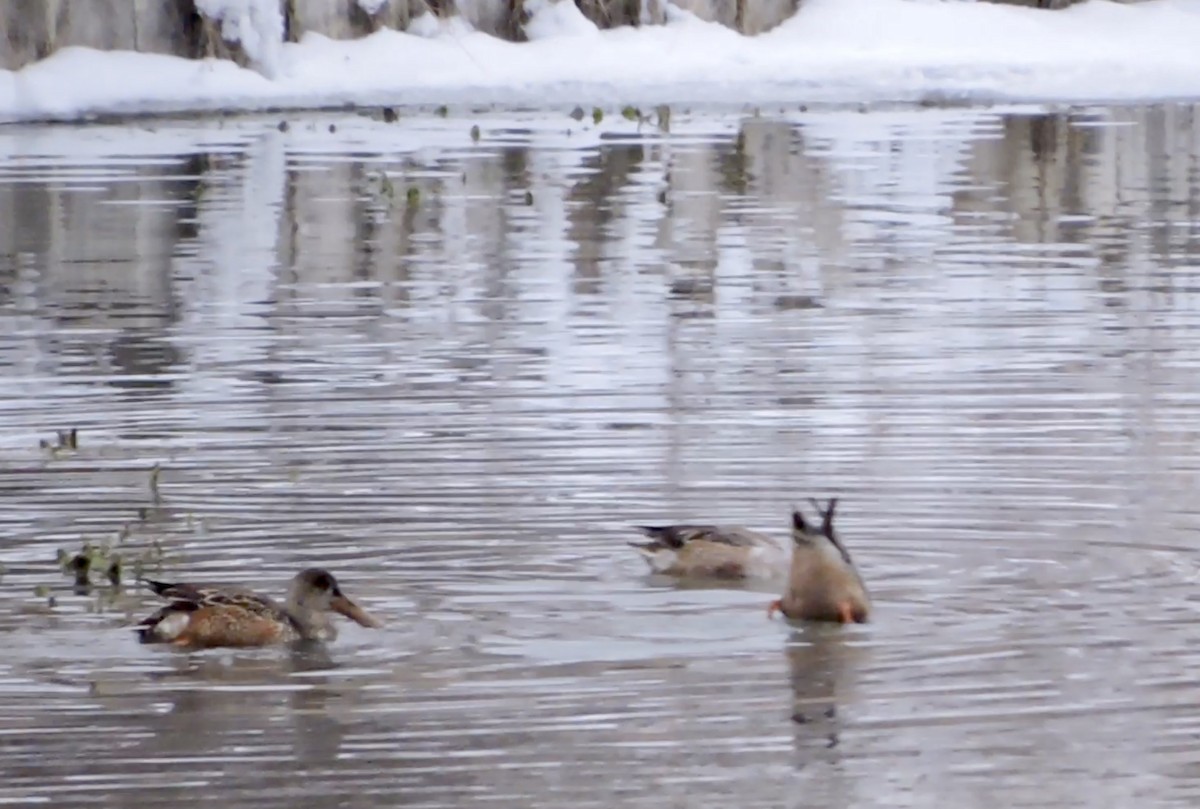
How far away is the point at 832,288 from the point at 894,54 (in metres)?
20.0

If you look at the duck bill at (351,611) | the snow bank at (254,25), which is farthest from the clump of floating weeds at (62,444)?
the snow bank at (254,25)

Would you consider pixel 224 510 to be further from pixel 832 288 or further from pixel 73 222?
pixel 73 222

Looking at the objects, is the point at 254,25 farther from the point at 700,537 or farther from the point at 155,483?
the point at 700,537

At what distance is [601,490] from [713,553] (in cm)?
104

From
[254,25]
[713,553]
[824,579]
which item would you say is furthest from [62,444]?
[254,25]

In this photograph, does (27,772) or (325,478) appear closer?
(27,772)

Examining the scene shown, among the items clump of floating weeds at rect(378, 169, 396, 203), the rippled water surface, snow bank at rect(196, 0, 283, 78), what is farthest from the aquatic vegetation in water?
snow bank at rect(196, 0, 283, 78)

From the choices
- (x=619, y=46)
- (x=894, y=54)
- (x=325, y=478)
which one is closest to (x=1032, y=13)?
(x=894, y=54)

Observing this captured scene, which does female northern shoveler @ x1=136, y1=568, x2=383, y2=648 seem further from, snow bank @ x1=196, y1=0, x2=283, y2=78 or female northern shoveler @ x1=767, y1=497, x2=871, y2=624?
snow bank @ x1=196, y1=0, x2=283, y2=78

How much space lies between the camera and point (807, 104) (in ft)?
101

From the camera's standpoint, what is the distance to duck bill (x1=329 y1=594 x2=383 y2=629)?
727cm

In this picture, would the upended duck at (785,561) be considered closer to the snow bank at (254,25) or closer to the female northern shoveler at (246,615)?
the female northern shoveler at (246,615)

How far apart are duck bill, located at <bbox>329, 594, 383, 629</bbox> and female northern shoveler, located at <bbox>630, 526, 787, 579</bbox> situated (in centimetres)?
101

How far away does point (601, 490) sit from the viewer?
9086 millimetres
